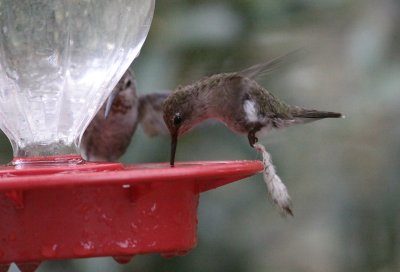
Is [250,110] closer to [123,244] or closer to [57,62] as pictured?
[57,62]

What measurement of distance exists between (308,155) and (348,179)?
172 millimetres

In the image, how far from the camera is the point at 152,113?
3748mm

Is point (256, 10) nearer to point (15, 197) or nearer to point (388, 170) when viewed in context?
point (388, 170)

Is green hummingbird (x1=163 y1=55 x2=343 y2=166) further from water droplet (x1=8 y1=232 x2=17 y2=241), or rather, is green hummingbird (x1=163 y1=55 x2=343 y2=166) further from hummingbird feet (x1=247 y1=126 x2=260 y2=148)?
water droplet (x1=8 y1=232 x2=17 y2=241)

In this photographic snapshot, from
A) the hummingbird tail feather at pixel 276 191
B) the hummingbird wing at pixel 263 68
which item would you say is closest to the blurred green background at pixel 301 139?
the hummingbird wing at pixel 263 68

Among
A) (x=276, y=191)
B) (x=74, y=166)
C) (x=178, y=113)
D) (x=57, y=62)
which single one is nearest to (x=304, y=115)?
(x=178, y=113)

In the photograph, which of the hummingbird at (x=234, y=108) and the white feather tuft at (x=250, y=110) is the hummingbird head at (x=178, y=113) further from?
the white feather tuft at (x=250, y=110)

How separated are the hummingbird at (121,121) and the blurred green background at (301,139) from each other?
0.05 meters

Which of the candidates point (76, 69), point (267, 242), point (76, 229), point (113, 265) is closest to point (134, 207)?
point (76, 229)

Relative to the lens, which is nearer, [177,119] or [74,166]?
[74,166]

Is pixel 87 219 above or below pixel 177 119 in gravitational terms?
below

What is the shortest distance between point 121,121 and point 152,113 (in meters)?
0.12

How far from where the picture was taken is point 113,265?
3.26 m

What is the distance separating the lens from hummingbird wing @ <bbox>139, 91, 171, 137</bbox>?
361 cm
